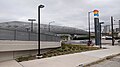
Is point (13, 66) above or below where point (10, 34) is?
below

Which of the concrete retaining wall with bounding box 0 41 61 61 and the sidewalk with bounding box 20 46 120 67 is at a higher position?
the concrete retaining wall with bounding box 0 41 61 61

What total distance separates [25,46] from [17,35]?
120 cm

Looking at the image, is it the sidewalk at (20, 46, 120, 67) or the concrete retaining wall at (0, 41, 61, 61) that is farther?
the concrete retaining wall at (0, 41, 61, 61)

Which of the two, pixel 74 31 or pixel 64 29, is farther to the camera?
pixel 74 31

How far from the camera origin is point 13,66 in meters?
10.2

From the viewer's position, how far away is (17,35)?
51.5ft

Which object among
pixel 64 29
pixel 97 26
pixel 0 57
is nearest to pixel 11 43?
pixel 0 57

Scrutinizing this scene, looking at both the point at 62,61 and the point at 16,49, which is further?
the point at 16,49

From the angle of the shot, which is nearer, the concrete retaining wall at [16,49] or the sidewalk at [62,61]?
the sidewalk at [62,61]

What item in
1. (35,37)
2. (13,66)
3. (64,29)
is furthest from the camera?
(64,29)

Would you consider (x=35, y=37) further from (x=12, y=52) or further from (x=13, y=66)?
(x=13, y=66)

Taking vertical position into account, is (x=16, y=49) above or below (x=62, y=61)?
above

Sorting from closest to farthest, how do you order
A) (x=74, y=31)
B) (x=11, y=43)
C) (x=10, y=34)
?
1. (x=11, y=43)
2. (x=10, y=34)
3. (x=74, y=31)

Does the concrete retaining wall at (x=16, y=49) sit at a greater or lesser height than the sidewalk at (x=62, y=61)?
greater
